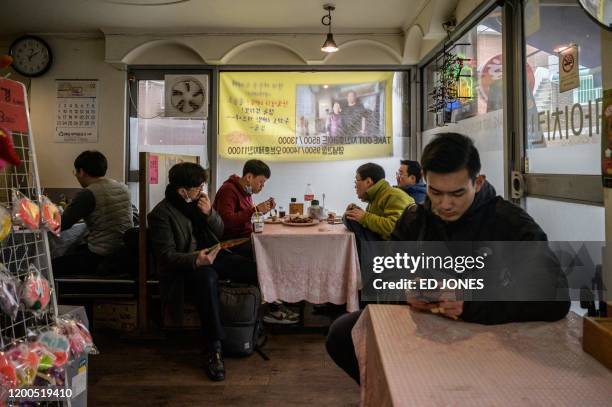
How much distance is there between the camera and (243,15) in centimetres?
393

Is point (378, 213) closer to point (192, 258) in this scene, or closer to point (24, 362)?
point (192, 258)

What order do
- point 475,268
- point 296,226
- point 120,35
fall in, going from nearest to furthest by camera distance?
point 475,268
point 296,226
point 120,35

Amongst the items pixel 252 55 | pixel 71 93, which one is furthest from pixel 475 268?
pixel 71 93

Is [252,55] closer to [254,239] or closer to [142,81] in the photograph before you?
[142,81]

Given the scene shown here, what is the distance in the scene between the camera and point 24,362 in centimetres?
131

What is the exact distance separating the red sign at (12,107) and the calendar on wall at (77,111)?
10.4 ft

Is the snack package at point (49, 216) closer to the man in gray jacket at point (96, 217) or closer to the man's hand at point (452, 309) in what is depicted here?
the man's hand at point (452, 309)

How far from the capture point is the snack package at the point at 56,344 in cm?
141

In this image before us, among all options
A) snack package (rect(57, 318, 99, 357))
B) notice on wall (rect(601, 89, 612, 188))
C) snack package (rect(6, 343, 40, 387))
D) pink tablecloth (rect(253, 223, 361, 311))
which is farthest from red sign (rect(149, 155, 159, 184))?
notice on wall (rect(601, 89, 612, 188))

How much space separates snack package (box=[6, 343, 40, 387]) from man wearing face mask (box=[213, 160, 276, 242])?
1.92 meters

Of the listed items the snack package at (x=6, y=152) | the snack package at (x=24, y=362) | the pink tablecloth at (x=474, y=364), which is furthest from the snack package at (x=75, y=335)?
the pink tablecloth at (x=474, y=364)

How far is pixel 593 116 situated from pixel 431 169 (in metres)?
0.93

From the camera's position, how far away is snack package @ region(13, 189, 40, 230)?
54.1 inches

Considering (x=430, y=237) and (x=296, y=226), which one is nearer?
(x=430, y=237)
